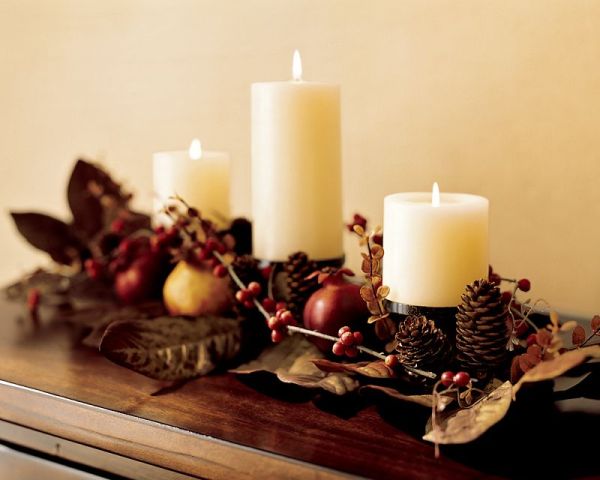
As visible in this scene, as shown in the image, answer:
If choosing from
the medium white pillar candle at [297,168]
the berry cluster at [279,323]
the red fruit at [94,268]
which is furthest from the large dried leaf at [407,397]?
the red fruit at [94,268]

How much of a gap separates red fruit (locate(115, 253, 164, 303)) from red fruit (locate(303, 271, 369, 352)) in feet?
0.79

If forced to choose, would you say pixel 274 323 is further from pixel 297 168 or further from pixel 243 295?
pixel 297 168

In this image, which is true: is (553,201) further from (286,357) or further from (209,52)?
(209,52)

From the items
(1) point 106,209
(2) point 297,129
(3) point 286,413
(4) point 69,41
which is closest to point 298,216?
(2) point 297,129

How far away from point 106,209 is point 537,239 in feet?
1.70

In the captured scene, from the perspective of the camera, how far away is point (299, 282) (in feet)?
2.10

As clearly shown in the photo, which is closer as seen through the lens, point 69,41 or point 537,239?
point 537,239

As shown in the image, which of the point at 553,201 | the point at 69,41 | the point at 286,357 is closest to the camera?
the point at 286,357

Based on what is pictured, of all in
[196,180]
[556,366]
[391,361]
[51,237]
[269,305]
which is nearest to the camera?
[556,366]

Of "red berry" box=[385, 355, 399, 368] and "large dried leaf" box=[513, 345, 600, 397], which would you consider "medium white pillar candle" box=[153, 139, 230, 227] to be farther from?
"large dried leaf" box=[513, 345, 600, 397]

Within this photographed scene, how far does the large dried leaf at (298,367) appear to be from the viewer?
0.54m

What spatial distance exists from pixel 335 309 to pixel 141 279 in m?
0.28

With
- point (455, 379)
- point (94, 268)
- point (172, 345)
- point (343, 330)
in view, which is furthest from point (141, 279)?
point (455, 379)

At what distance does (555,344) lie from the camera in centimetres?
44
